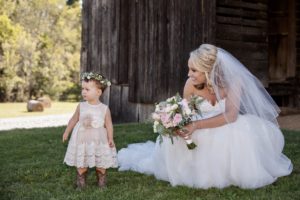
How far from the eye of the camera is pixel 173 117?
4.27 metres

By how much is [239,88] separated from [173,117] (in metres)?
0.74

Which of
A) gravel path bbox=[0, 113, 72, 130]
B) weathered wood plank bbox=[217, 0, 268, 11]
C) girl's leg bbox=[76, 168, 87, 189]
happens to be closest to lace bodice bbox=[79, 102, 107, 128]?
girl's leg bbox=[76, 168, 87, 189]

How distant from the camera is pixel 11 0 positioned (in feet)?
95.8

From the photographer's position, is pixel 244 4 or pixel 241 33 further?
pixel 244 4

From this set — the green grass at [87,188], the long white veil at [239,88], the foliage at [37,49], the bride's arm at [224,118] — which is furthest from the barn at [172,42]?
the foliage at [37,49]

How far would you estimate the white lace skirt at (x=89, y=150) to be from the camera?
14.2 ft

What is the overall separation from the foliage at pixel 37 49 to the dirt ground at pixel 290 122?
1974cm

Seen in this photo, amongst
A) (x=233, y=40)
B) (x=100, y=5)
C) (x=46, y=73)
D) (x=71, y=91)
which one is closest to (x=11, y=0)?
(x=46, y=73)

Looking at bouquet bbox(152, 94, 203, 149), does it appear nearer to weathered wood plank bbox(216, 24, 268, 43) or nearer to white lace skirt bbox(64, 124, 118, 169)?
white lace skirt bbox(64, 124, 118, 169)

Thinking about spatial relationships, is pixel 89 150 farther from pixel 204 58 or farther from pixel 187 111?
pixel 204 58

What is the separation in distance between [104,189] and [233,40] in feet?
22.9

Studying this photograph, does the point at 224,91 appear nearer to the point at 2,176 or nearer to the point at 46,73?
the point at 2,176

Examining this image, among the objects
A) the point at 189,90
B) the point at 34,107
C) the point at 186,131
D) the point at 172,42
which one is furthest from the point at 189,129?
the point at 34,107

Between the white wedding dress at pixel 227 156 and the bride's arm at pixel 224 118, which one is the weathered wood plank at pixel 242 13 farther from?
the bride's arm at pixel 224 118
